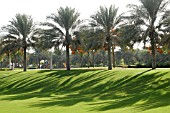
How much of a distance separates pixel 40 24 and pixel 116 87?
2068cm

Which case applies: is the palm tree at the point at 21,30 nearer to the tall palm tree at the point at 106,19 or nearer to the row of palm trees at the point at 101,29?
the row of palm trees at the point at 101,29

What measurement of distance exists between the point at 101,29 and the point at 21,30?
13.2 meters

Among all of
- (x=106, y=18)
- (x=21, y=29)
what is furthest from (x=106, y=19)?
(x=21, y=29)

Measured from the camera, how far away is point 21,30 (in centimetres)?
4675

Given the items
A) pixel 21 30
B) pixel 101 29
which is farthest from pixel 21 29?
pixel 101 29

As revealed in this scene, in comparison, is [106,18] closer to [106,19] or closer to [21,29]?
[106,19]

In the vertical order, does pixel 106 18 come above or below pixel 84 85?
above

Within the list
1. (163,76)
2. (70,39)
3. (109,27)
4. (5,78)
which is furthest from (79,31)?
(163,76)

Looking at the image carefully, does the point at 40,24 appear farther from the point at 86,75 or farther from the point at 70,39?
the point at 86,75

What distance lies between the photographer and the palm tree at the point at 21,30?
46.6 metres

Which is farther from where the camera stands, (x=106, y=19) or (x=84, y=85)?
(x=106, y=19)

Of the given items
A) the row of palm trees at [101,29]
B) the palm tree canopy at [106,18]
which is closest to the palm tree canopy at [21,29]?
the row of palm trees at [101,29]

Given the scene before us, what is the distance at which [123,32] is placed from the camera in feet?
114

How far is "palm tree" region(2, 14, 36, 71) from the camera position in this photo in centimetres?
4662
